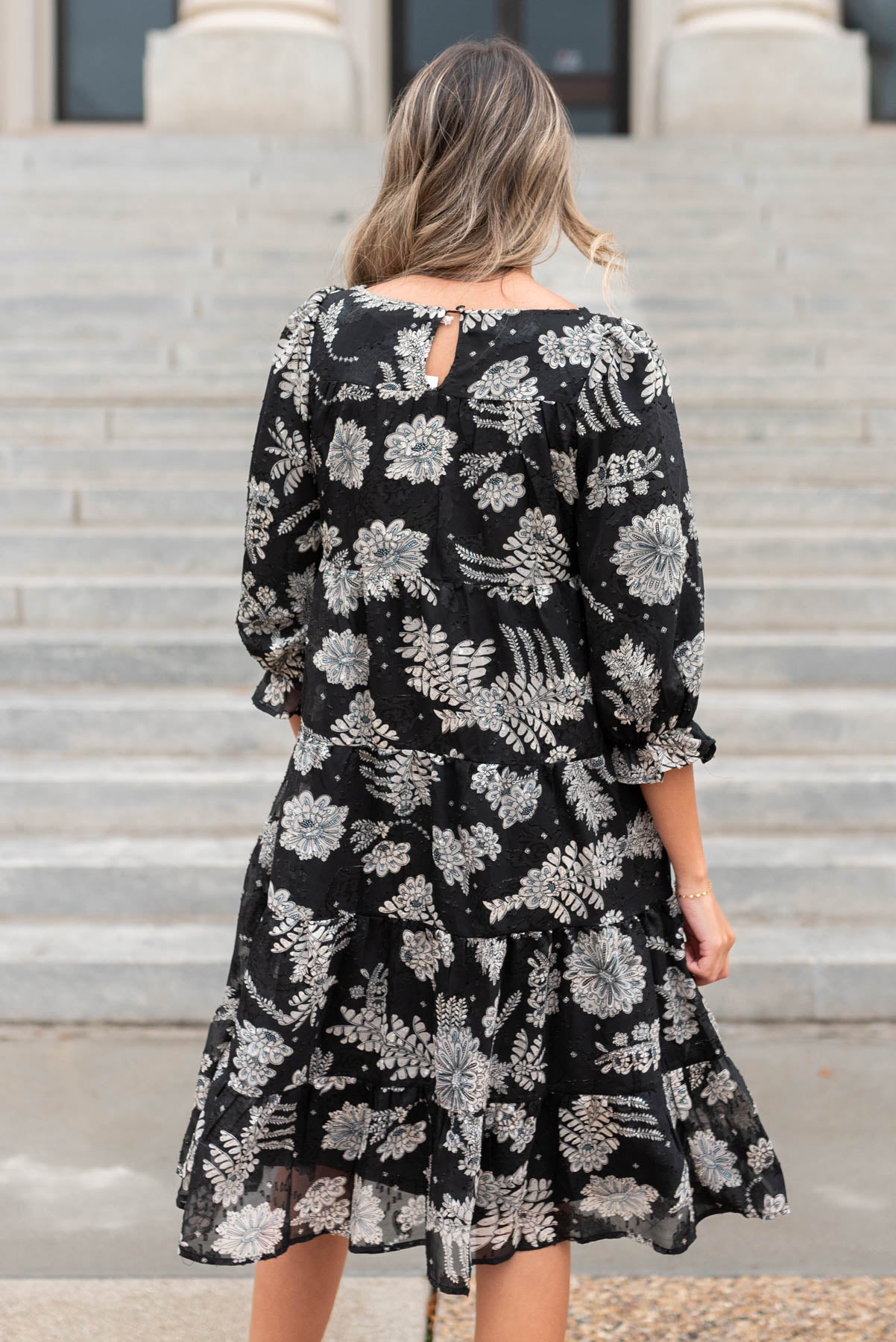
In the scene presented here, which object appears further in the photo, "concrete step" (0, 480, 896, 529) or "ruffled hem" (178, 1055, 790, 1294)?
"concrete step" (0, 480, 896, 529)

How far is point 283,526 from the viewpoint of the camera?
1831 millimetres

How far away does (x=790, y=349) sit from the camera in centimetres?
696

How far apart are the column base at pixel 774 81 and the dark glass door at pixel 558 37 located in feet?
8.25

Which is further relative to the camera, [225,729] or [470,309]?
[225,729]

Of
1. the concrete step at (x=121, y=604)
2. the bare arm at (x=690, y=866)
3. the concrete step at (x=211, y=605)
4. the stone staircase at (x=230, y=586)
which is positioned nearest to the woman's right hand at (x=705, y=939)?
the bare arm at (x=690, y=866)

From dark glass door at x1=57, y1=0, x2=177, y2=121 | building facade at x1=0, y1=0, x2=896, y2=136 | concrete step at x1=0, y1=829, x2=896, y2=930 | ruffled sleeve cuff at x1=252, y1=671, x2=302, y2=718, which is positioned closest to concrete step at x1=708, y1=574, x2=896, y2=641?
concrete step at x1=0, y1=829, x2=896, y2=930

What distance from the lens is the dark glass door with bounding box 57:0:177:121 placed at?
46.9 feet

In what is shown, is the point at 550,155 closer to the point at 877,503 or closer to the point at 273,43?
the point at 877,503

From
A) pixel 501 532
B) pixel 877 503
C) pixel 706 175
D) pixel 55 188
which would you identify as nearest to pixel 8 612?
pixel 877 503

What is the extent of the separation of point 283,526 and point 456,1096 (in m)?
0.75

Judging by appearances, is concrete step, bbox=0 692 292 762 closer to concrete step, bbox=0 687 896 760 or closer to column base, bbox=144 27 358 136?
concrete step, bbox=0 687 896 760

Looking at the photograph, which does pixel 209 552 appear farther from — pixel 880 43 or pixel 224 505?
pixel 880 43

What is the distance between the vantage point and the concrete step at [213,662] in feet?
15.4

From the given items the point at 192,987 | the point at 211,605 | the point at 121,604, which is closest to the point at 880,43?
the point at 211,605
